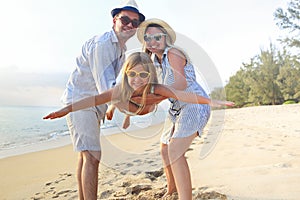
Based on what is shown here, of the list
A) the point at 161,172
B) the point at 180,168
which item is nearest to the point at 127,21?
the point at 180,168

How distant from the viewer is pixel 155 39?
8.19 feet

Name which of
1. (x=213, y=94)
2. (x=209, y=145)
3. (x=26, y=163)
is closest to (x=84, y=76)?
(x=213, y=94)

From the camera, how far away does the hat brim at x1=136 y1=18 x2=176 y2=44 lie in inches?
98.0

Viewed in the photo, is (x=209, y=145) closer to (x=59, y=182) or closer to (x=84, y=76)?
(x=84, y=76)

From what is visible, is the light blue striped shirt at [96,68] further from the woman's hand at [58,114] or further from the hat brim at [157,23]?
the woman's hand at [58,114]

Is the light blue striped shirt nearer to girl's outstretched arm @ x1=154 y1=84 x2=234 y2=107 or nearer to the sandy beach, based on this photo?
girl's outstretched arm @ x1=154 y1=84 x2=234 y2=107

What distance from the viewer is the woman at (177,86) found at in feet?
7.77

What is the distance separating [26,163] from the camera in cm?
625

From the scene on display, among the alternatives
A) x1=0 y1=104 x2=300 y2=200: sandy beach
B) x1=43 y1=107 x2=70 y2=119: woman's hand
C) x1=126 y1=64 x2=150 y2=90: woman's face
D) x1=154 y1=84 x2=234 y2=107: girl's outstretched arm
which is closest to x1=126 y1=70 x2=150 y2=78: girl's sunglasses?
x1=126 y1=64 x2=150 y2=90: woman's face

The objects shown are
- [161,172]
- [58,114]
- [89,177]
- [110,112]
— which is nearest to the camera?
[58,114]

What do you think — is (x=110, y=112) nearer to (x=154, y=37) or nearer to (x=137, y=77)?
(x=137, y=77)

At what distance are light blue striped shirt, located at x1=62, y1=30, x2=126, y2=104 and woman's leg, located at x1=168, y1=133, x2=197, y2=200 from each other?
0.68 metres

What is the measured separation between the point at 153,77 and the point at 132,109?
28cm

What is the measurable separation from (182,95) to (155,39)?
56 cm
